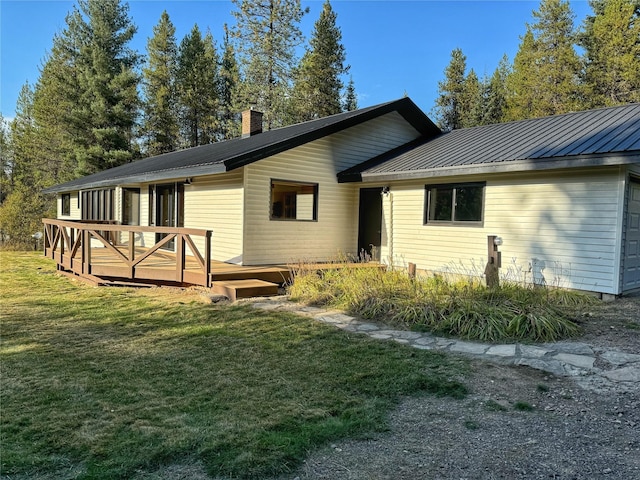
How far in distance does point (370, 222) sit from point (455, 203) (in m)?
2.55

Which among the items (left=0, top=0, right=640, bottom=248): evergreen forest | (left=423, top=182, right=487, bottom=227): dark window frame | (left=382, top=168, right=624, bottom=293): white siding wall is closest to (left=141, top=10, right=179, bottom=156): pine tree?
(left=0, top=0, right=640, bottom=248): evergreen forest

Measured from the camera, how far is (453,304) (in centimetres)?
556

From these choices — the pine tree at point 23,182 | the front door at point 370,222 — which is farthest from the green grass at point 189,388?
the pine tree at point 23,182

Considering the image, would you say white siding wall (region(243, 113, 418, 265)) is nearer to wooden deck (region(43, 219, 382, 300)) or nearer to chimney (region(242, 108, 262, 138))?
wooden deck (region(43, 219, 382, 300))

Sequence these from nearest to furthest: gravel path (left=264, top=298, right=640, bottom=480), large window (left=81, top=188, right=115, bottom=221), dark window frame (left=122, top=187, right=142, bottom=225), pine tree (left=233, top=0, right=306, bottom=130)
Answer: gravel path (left=264, top=298, right=640, bottom=480) < dark window frame (left=122, top=187, right=142, bottom=225) < large window (left=81, top=188, right=115, bottom=221) < pine tree (left=233, top=0, right=306, bottom=130)

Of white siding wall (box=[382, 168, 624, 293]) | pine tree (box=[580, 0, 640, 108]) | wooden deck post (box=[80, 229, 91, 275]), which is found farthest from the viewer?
pine tree (box=[580, 0, 640, 108])

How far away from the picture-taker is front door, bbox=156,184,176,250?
1156 centimetres

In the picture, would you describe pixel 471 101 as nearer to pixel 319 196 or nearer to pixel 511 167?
pixel 319 196

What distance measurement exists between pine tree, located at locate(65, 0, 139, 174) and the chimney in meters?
11.4

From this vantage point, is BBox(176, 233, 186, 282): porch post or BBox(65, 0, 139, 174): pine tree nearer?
BBox(176, 233, 186, 282): porch post

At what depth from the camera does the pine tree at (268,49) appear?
22.2 m

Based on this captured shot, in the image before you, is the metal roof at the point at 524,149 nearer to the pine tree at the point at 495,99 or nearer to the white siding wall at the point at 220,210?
the white siding wall at the point at 220,210

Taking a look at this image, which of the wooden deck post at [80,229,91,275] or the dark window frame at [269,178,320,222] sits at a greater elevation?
the dark window frame at [269,178,320,222]

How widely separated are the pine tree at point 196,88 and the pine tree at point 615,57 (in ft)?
66.7
